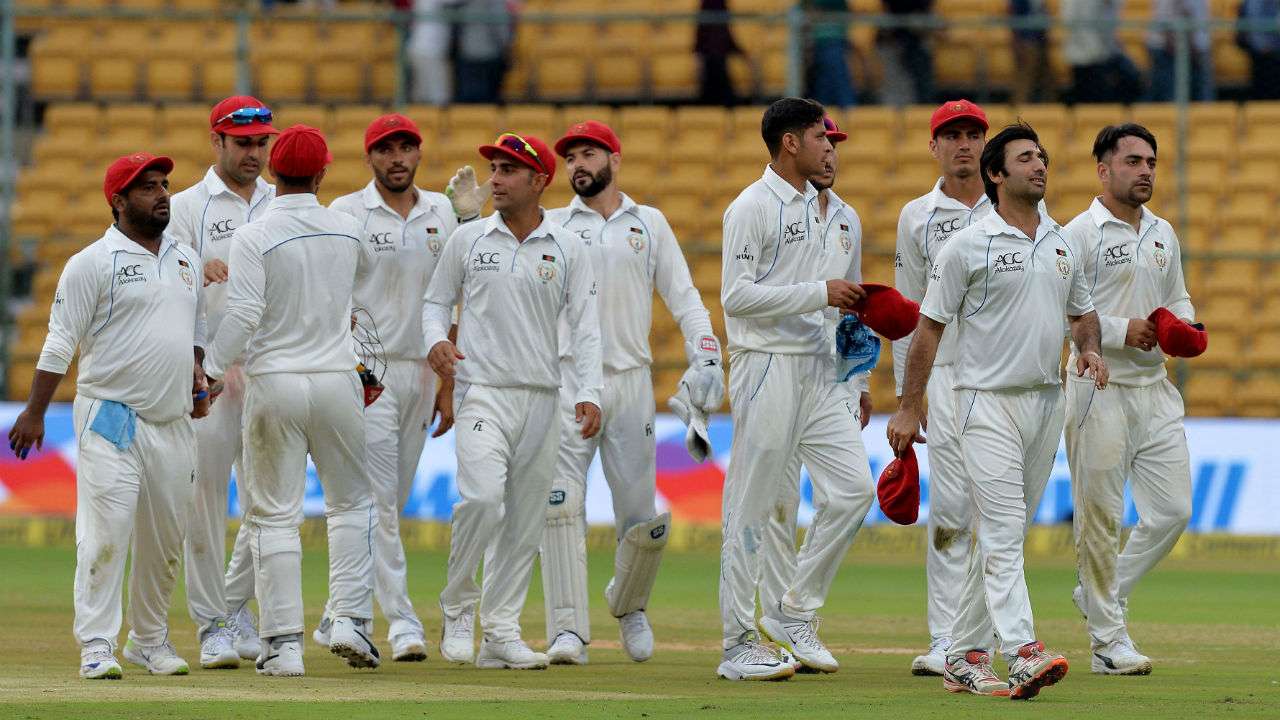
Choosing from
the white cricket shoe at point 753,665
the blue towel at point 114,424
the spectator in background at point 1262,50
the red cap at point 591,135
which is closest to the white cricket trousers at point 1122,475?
the white cricket shoe at point 753,665

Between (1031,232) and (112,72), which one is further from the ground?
(112,72)

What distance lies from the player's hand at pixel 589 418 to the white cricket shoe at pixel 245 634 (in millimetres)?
2004

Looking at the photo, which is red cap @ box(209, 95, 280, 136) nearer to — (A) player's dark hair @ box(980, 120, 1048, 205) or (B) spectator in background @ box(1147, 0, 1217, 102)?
(A) player's dark hair @ box(980, 120, 1048, 205)

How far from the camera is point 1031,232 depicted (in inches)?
349

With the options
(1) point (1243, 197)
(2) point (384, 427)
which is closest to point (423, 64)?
(1) point (1243, 197)

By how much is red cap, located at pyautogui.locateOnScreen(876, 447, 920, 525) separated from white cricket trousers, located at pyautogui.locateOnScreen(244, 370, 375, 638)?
252 cm

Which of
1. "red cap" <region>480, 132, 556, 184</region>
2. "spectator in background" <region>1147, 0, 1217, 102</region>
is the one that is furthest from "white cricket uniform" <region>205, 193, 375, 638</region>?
"spectator in background" <region>1147, 0, 1217, 102</region>

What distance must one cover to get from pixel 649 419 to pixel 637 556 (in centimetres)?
75

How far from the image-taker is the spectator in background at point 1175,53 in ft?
65.1

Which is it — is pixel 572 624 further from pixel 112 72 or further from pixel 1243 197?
pixel 112 72

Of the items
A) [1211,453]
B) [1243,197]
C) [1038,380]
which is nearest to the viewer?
[1038,380]

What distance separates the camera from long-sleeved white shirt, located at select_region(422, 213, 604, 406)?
1004 cm

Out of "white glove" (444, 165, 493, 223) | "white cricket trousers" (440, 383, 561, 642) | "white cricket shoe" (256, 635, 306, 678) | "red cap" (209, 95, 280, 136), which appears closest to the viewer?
"white cricket shoe" (256, 635, 306, 678)

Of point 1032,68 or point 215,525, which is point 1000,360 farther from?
point 1032,68
